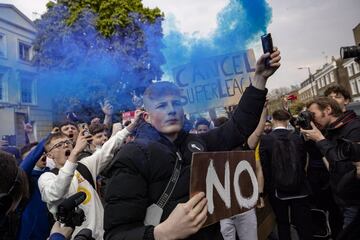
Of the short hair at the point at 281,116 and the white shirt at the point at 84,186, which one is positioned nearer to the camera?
the white shirt at the point at 84,186

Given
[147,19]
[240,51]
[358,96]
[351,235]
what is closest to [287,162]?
[351,235]

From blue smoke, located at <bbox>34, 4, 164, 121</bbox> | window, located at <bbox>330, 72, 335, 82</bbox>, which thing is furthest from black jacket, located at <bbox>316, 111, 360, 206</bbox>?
window, located at <bbox>330, 72, 335, 82</bbox>

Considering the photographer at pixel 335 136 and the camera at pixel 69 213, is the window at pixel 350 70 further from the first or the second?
the camera at pixel 69 213

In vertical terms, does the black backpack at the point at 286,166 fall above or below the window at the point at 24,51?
below

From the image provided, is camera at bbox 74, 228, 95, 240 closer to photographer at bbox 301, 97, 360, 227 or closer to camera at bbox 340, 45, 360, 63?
photographer at bbox 301, 97, 360, 227

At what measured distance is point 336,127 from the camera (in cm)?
372

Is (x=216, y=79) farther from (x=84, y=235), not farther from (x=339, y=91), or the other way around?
(x=339, y=91)

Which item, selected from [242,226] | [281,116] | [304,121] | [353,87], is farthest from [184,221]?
[353,87]

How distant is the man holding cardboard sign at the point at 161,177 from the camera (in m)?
1.50

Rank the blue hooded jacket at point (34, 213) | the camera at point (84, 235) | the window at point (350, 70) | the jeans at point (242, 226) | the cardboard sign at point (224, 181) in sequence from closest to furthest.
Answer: the cardboard sign at point (224, 181), the camera at point (84, 235), the blue hooded jacket at point (34, 213), the jeans at point (242, 226), the window at point (350, 70)

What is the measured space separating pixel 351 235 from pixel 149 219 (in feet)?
7.67

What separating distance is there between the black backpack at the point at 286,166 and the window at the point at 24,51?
3.62 m

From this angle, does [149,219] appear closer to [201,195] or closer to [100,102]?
[201,195]

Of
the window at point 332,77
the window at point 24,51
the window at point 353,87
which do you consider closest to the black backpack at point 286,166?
the window at point 24,51
